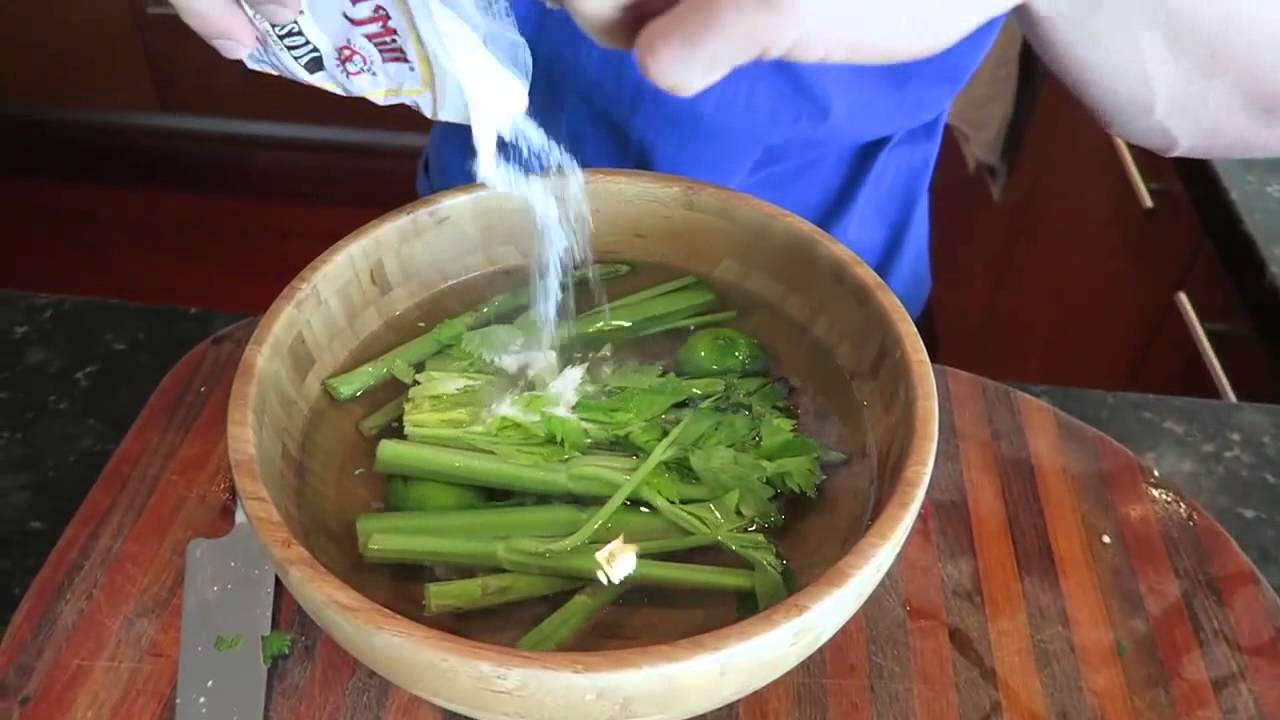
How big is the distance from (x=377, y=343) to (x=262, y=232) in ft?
5.58

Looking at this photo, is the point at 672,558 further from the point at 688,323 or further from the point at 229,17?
the point at 229,17

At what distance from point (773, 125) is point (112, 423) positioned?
559 millimetres

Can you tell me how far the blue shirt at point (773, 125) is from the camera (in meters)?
0.85

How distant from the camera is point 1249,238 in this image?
108cm

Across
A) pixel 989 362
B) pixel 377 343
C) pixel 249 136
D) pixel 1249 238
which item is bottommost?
pixel 989 362

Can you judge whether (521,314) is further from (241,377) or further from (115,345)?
(115,345)

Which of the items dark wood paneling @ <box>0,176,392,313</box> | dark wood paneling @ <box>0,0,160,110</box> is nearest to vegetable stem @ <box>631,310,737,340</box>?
dark wood paneling @ <box>0,176,392,313</box>

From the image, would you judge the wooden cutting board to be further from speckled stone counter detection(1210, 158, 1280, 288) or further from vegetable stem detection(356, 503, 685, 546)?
speckled stone counter detection(1210, 158, 1280, 288)

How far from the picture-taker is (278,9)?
2.06ft

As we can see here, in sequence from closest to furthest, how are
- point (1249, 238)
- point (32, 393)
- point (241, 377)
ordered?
point (241, 377) → point (32, 393) → point (1249, 238)

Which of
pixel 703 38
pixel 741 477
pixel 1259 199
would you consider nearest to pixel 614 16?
pixel 703 38

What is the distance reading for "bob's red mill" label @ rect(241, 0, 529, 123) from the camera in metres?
0.66

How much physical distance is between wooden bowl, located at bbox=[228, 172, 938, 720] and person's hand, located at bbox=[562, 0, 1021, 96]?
142 millimetres

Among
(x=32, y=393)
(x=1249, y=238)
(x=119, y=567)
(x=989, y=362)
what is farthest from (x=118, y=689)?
(x=989, y=362)
